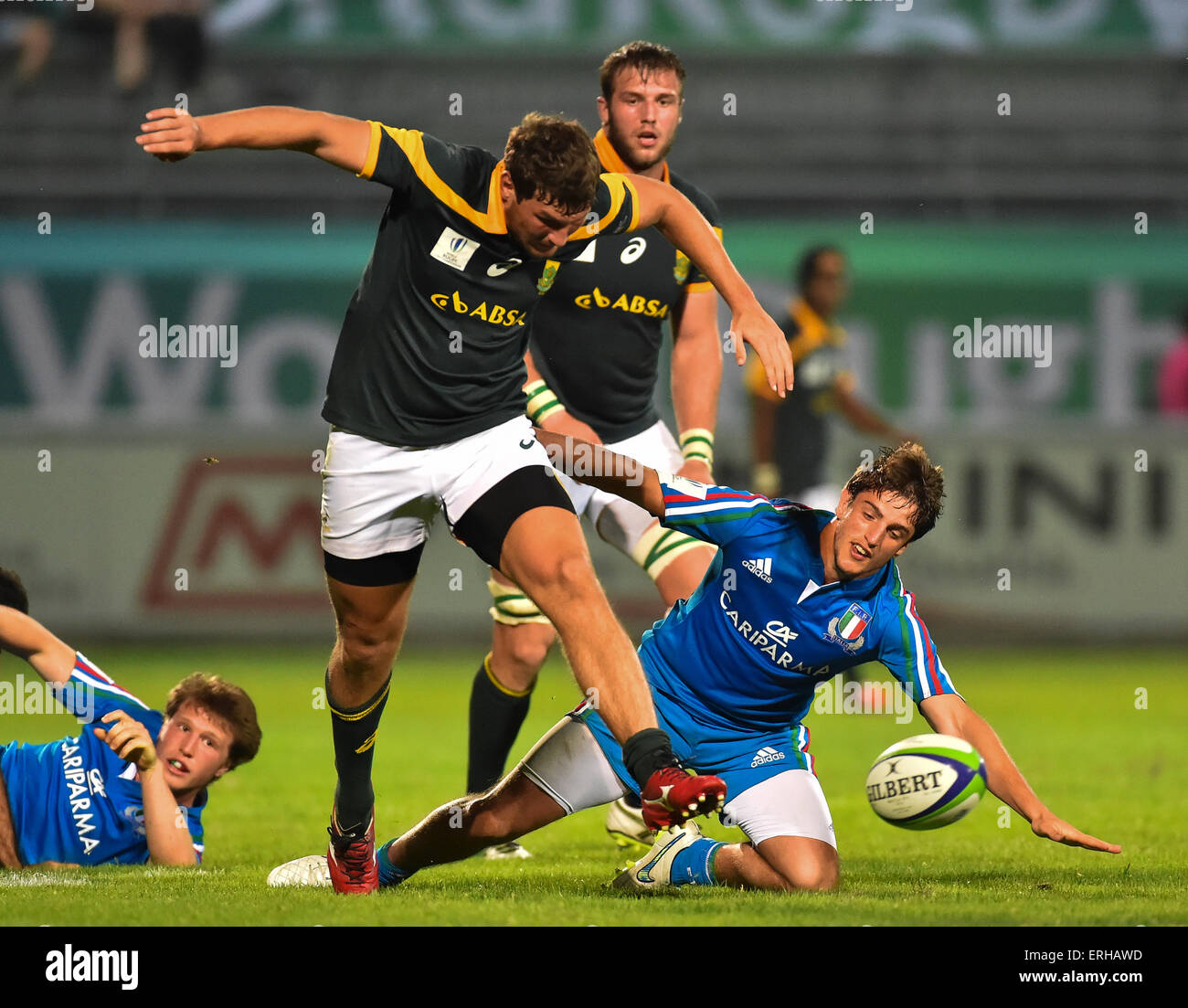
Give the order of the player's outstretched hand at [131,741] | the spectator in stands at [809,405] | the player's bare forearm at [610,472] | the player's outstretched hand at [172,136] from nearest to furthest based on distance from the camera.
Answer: the player's outstretched hand at [172,136], the player's bare forearm at [610,472], the player's outstretched hand at [131,741], the spectator in stands at [809,405]

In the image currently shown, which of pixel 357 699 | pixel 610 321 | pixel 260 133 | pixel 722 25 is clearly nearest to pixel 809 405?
pixel 610 321

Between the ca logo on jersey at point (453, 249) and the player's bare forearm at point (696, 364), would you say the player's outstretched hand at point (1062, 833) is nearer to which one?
the ca logo on jersey at point (453, 249)

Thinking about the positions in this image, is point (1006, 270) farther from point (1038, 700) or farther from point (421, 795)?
point (421, 795)

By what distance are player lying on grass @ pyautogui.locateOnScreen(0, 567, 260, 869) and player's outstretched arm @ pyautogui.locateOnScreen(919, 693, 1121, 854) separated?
241cm

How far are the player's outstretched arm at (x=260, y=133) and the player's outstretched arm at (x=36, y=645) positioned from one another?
199 centimetres

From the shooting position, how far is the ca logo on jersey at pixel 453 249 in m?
4.78

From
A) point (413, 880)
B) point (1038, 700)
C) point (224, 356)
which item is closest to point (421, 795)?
point (413, 880)

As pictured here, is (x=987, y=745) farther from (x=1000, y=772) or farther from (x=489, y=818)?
(x=489, y=818)

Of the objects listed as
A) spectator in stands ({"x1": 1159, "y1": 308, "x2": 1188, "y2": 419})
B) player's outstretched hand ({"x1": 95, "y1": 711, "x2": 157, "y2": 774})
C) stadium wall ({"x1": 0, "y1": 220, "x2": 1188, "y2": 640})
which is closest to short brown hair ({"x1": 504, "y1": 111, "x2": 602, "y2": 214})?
player's outstretched hand ({"x1": 95, "y1": 711, "x2": 157, "y2": 774})

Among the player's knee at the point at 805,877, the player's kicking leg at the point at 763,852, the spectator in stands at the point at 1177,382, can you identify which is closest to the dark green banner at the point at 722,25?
the spectator in stands at the point at 1177,382

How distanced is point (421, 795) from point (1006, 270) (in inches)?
422

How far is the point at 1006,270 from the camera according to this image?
16312mm

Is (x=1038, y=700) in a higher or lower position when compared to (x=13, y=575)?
lower

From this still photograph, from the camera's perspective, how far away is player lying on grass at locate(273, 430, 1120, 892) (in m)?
4.98
